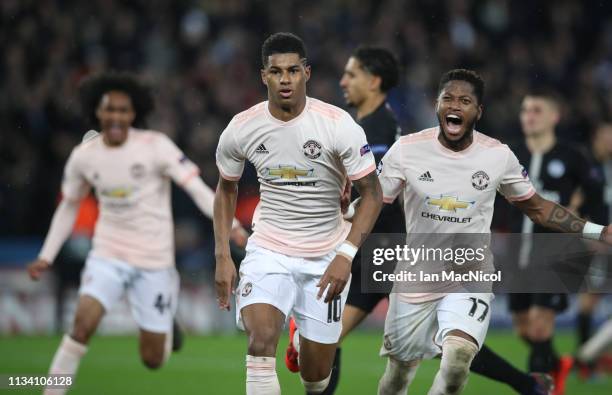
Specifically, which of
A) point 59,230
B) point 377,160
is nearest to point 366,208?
point 377,160

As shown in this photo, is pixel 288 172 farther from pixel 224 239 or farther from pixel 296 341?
pixel 296 341

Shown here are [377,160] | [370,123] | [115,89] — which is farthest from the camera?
[115,89]

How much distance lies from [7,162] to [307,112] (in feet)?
29.6

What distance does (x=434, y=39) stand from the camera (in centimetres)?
1833

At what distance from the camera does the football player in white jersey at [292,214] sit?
617 centimetres

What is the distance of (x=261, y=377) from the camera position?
6.08 m

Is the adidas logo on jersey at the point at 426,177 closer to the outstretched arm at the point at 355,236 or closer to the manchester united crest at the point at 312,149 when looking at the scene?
the outstretched arm at the point at 355,236

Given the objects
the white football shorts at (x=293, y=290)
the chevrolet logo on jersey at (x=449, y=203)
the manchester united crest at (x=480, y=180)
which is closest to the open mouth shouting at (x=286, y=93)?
the white football shorts at (x=293, y=290)

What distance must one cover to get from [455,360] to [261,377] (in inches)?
44.6

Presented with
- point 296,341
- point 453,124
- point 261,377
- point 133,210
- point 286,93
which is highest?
point 286,93

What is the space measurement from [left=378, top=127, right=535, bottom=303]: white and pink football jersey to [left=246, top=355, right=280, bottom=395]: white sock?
1.09 meters

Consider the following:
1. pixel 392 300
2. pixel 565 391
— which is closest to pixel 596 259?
pixel 565 391

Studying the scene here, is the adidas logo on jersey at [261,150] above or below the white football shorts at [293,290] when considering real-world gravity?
above

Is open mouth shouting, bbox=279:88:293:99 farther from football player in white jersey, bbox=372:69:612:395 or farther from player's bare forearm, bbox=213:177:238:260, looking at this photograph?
football player in white jersey, bbox=372:69:612:395
